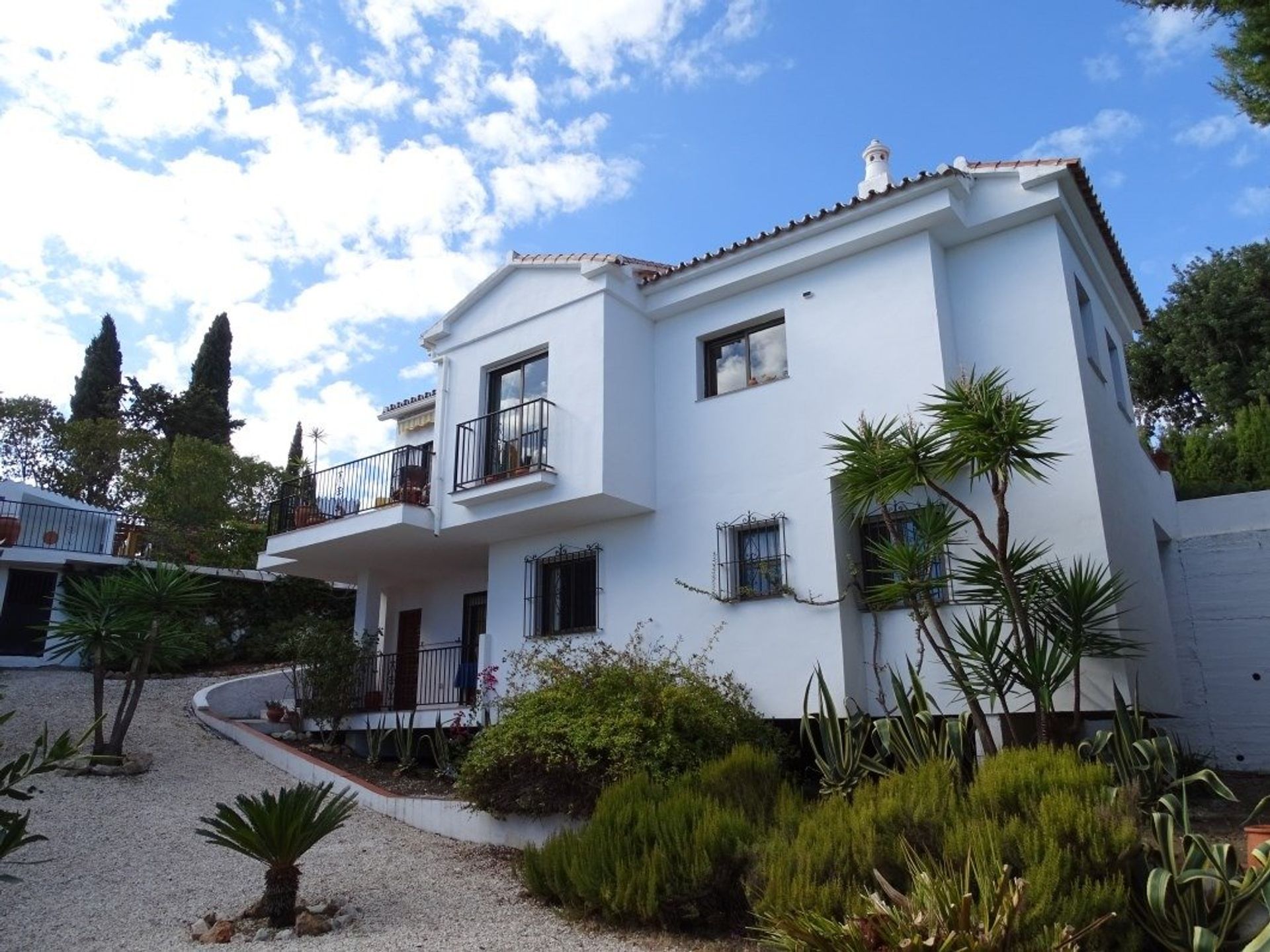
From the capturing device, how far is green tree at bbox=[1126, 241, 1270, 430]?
24344 mm

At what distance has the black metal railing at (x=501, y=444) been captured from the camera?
45.5ft

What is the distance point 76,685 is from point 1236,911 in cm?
1983

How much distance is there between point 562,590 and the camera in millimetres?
14398

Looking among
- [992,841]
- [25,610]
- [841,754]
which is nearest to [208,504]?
[25,610]

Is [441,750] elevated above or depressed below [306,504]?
below

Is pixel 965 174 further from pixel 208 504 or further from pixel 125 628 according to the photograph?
pixel 208 504

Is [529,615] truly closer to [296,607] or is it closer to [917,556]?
[917,556]

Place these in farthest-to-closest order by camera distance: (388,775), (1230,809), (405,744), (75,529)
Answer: (75,529), (405,744), (388,775), (1230,809)

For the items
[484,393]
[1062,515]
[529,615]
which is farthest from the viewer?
[484,393]

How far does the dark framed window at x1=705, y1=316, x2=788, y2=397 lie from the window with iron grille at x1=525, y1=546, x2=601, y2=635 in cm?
320

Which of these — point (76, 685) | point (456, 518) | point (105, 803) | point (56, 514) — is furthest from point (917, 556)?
point (56, 514)

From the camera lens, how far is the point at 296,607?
24.1 meters

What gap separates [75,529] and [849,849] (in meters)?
24.4

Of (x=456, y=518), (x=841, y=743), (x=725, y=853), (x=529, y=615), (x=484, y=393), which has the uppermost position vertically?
(x=484, y=393)
